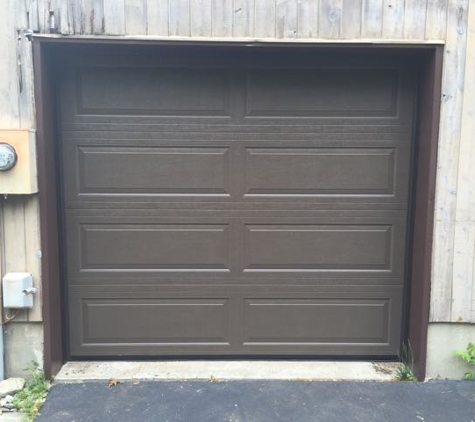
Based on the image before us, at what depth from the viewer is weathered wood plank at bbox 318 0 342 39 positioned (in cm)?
295

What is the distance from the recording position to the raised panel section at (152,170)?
3293 mm

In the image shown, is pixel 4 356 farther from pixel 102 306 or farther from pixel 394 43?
pixel 394 43

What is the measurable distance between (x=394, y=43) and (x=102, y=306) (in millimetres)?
2676

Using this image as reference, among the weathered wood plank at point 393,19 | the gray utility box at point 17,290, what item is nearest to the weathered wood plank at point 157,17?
the weathered wood plank at point 393,19

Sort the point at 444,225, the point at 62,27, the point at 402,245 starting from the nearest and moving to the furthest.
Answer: the point at 62,27 < the point at 444,225 < the point at 402,245

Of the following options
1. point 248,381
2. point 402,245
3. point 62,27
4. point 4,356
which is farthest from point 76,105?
point 402,245

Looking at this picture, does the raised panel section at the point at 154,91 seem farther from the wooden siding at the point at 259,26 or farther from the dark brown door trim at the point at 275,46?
the wooden siding at the point at 259,26

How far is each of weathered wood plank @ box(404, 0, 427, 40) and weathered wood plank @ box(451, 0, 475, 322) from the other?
288 millimetres

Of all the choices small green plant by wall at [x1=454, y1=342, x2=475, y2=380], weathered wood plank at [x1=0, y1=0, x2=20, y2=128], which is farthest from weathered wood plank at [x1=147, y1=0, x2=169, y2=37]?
small green plant by wall at [x1=454, y1=342, x2=475, y2=380]

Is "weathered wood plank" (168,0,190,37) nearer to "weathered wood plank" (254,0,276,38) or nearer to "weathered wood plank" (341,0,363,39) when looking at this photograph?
"weathered wood plank" (254,0,276,38)

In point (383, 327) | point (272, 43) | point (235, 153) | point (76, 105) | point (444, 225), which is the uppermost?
point (272, 43)

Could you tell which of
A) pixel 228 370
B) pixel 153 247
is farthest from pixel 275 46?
pixel 228 370

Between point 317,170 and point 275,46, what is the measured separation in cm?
90

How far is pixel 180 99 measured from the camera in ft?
10.7
